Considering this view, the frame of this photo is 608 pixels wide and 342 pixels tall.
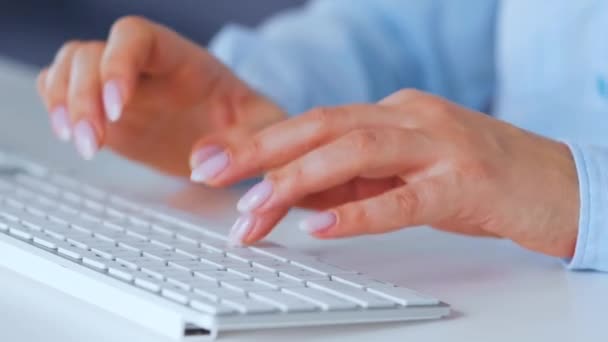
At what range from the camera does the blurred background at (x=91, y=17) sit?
5.35 ft

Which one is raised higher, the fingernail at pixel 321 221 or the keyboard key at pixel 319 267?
the fingernail at pixel 321 221

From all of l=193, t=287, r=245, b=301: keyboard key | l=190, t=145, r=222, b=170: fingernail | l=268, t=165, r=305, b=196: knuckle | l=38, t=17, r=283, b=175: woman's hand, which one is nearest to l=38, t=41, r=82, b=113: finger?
l=38, t=17, r=283, b=175: woman's hand

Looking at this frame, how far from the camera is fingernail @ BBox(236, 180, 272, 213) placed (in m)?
0.56

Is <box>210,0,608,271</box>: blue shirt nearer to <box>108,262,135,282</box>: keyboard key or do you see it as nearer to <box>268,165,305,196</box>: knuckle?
<box>268,165,305,196</box>: knuckle

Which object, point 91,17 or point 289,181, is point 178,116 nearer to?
point 289,181

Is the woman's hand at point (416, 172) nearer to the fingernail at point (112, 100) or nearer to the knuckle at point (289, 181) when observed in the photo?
the knuckle at point (289, 181)

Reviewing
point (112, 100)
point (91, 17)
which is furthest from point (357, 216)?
point (91, 17)

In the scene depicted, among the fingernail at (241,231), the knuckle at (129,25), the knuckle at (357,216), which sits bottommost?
the fingernail at (241,231)

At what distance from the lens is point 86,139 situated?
2.26 ft

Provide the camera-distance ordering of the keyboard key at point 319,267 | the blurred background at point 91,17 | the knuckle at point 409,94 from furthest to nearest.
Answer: the blurred background at point 91,17 < the knuckle at point 409,94 < the keyboard key at point 319,267

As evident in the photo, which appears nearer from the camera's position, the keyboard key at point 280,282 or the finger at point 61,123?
the keyboard key at point 280,282

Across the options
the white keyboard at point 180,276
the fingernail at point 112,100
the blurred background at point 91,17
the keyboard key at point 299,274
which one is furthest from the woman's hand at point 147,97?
the blurred background at point 91,17

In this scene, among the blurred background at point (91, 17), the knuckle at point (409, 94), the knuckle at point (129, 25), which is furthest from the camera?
the blurred background at point (91, 17)

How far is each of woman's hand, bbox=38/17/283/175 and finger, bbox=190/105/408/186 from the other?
0.40 ft
